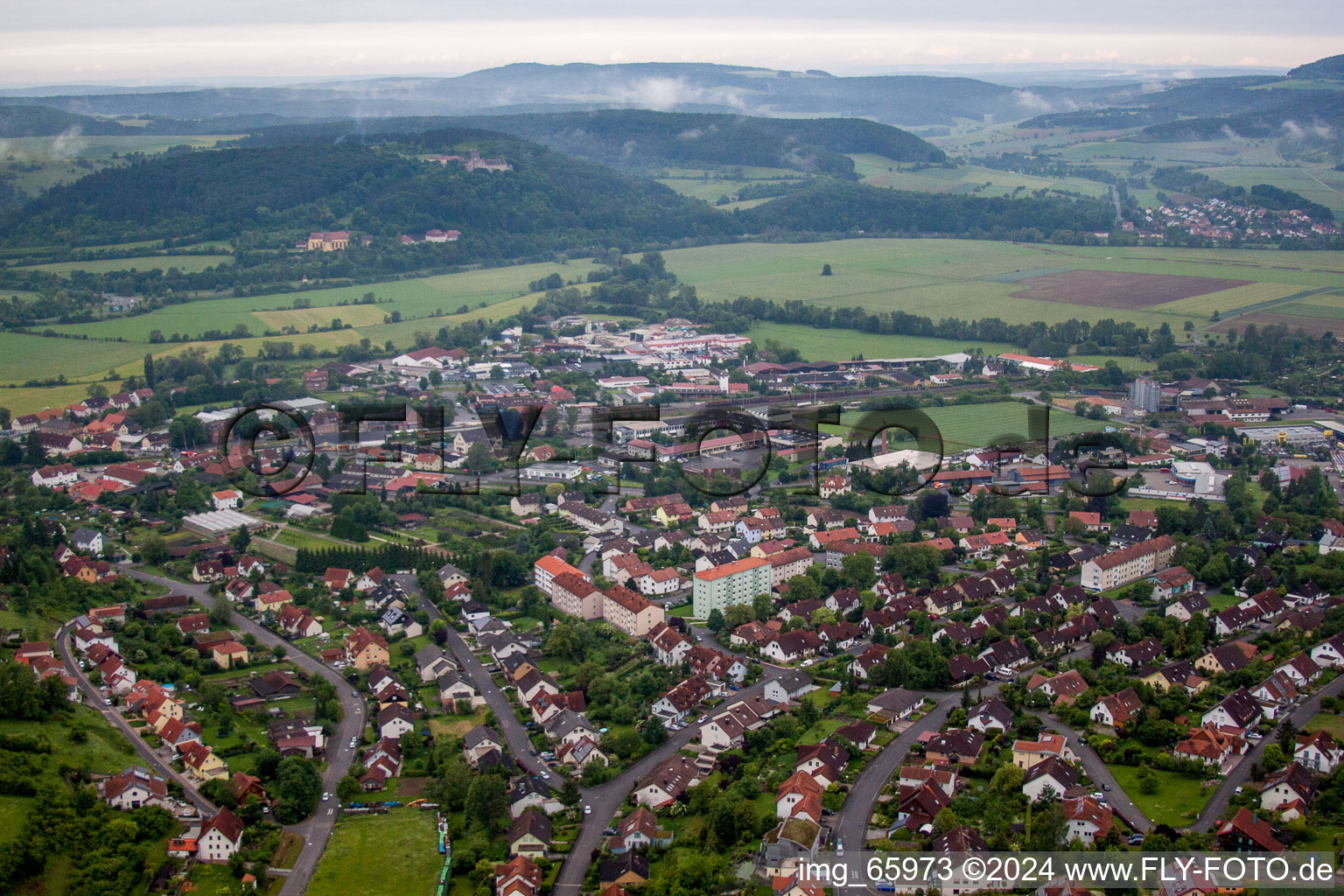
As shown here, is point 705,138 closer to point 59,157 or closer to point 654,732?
point 59,157

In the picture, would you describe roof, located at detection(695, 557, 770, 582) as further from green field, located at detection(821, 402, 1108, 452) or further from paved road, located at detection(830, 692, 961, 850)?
green field, located at detection(821, 402, 1108, 452)

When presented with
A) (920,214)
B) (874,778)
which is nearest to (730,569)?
(874,778)

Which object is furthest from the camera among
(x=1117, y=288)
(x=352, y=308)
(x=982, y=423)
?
(x=1117, y=288)

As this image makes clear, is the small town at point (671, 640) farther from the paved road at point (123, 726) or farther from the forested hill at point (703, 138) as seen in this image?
the forested hill at point (703, 138)

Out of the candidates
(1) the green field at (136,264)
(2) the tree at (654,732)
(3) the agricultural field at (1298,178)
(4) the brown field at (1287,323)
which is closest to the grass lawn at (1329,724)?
(2) the tree at (654,732)

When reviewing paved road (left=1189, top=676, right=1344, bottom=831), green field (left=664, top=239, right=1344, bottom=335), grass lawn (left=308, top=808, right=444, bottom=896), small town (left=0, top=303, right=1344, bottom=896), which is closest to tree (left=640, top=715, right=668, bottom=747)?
small town (left=0, top=303, right=1344, bottom=896)

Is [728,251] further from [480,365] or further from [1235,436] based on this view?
[1235,436]
